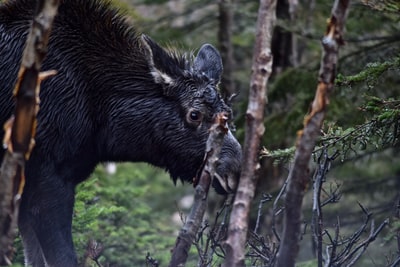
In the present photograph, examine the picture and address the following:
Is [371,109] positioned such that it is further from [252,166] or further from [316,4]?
[316,4]

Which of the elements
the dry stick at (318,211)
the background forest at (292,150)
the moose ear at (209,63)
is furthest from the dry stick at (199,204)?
the moose ear at (209,63)

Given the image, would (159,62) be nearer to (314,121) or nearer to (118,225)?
(314,121)

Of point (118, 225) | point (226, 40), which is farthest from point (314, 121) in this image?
point (226, 40)

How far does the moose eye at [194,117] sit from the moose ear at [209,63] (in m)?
0.48

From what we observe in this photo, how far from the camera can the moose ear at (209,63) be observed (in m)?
10.2

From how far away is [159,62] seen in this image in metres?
9.87

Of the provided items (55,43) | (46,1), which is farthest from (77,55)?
(46,1)

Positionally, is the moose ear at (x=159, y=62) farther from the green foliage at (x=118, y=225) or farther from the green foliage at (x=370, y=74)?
the green foliage at (x=118, y=225)

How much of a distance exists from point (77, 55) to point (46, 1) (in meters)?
2.90

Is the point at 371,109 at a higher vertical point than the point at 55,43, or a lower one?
lower

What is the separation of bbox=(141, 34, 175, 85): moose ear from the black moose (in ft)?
0.03

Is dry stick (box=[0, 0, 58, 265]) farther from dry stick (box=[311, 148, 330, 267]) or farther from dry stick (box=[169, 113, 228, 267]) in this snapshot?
dry stick (box=[311, 148, 330, 267])

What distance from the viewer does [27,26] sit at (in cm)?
966

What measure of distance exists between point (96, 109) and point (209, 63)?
1339 mm
